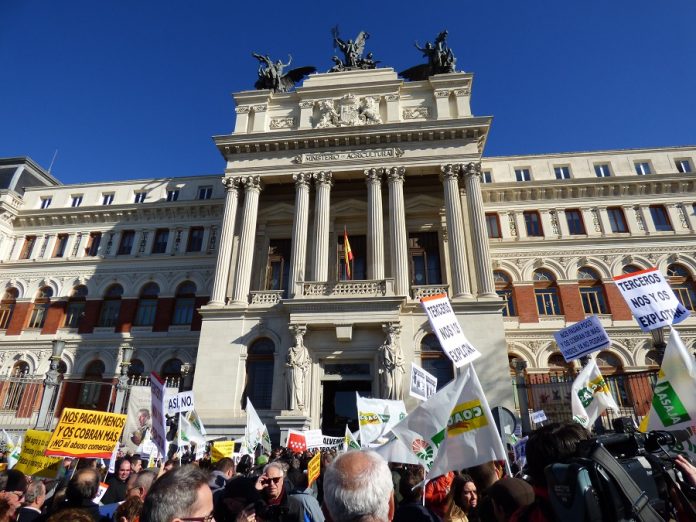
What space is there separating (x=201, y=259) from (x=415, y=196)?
1455cm

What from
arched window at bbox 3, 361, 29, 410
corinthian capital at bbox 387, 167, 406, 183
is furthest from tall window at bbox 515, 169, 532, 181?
arched window at bbox 3, 361, 29, 410

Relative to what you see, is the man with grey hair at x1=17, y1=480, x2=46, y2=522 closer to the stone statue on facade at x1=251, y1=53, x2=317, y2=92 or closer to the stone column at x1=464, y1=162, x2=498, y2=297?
the stone column at x1=464, y1=162, x2=498, y2=297

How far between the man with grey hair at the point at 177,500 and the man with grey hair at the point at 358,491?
93 cm

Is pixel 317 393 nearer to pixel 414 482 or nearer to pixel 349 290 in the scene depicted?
pixel 349 290

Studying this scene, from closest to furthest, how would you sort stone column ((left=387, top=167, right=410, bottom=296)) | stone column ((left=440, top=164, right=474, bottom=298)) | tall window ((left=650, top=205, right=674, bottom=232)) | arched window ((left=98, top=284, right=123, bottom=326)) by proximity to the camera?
stone column ((left=440, top=164, right=474, bottom=298)) < stone column ((left=387, top=167, right=410, bottom=296)) < tall window ((left=650, top=205, right=674, bottom=232)) < arched window ((left=98, top=284, right=123, bottom=326))

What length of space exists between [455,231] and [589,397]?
12428mm

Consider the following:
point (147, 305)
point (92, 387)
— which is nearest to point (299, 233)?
point (147, 305)

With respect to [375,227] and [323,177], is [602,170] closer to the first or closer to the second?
[375,227]

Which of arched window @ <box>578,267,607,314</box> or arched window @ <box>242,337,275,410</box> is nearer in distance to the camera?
arched window @ <box>242,337,275,410</box>

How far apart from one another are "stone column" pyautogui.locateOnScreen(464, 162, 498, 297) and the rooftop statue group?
8055mm

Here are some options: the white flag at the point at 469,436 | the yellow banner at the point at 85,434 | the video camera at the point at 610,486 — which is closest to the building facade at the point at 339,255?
the yellow banner at the point at 85,434

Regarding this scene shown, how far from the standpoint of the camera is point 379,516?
7.52 ft

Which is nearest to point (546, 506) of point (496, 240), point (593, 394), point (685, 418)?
point (685, 418)

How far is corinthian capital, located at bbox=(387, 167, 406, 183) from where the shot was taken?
22.6 m
